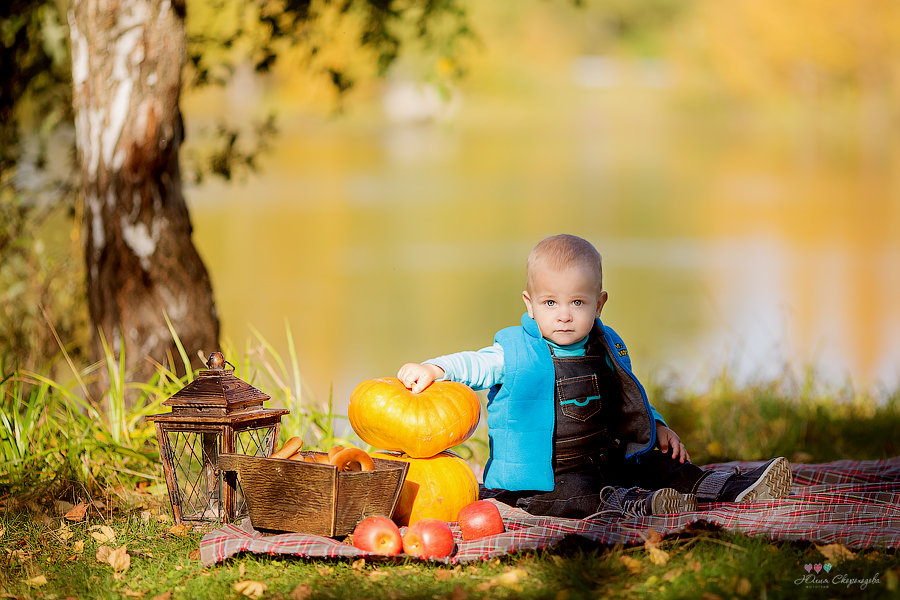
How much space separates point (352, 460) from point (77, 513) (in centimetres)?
120

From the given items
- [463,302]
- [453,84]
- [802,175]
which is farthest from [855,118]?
[453,84]

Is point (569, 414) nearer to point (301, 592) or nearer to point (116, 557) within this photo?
point (301, 592)

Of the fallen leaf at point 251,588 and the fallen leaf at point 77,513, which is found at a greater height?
the fallen leaf at point 77,513

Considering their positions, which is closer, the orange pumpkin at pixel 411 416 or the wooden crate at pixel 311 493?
the wooden crate at pixel 311 493

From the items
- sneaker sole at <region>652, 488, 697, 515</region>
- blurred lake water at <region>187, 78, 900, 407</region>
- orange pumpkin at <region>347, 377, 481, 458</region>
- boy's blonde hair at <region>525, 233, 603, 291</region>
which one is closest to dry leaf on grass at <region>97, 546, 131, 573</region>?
orange pumpkin at <region>347, 377, 481, 458</region>

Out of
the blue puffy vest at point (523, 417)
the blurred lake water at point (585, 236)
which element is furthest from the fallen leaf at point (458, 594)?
the blurred lake water at point (585, 236)

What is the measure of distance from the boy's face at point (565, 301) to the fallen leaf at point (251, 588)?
4.64ft

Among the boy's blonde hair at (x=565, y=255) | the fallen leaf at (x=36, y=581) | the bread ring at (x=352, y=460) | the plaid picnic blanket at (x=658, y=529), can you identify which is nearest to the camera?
the fallen leaf at (x=36, y=581)

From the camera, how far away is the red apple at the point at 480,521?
346 cm

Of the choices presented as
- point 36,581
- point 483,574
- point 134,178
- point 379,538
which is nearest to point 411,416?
point 379,538

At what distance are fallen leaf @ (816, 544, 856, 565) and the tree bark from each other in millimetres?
3049

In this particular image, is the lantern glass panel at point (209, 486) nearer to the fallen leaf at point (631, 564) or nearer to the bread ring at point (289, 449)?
the bread ring at point (289, 449)

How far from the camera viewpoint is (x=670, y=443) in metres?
3.99

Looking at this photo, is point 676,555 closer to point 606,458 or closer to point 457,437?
point 606,458
